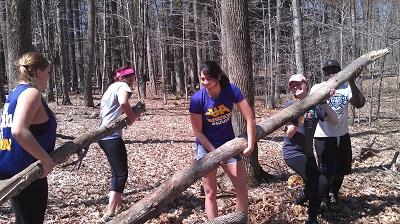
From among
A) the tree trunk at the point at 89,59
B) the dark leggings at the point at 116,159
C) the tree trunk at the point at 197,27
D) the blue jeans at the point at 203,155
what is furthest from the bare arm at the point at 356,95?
the tree trunk at the point at 197,27

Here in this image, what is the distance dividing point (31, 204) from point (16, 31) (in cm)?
433

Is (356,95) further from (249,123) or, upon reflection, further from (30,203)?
(30,203)

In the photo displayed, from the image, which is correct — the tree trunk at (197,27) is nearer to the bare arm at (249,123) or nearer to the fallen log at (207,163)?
the fallen log at (207,163)

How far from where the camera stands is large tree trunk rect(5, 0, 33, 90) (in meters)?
6.60

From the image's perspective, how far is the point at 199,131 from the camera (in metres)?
4.25

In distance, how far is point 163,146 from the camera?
412 inches

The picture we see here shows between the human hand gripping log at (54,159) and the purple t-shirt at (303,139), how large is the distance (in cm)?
205

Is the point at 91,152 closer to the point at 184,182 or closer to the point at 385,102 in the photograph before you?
the point at 184,182

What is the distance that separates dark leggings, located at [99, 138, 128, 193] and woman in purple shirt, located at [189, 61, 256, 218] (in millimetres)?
1200

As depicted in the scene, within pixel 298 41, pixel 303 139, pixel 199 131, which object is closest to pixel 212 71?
pixel 199 131

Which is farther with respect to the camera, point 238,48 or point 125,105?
point 238,48

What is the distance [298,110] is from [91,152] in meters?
5.89

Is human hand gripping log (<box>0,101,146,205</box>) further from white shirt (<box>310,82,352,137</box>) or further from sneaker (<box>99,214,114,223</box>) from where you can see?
white shirt (<box>310,82,352,137</box>)

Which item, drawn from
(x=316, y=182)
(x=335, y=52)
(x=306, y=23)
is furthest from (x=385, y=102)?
(x=316, y=182)
